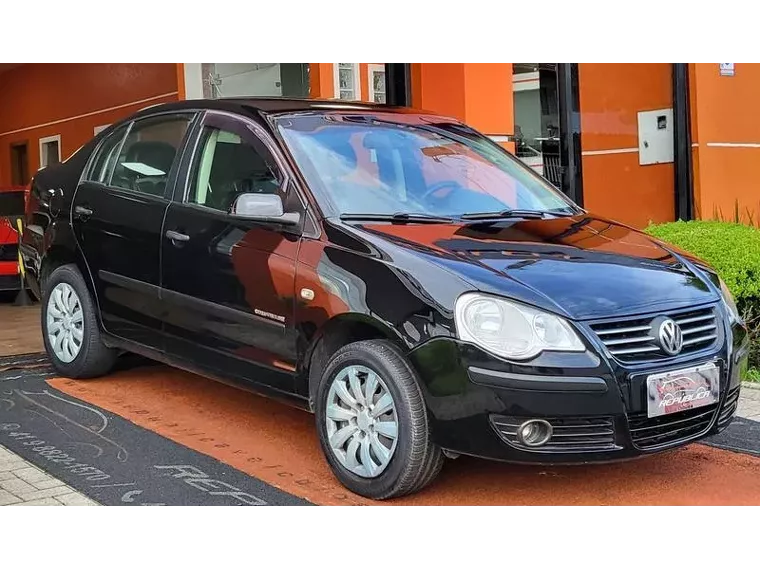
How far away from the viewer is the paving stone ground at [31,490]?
12.9ft

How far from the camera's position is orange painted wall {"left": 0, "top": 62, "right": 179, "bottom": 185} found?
1331 centimetres

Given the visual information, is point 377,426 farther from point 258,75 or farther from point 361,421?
point 258,75

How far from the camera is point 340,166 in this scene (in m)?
4.54

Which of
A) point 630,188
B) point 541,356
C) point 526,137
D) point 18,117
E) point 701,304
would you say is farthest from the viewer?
point 18,117

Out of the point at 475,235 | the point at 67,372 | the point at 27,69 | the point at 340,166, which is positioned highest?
the point at 27,69

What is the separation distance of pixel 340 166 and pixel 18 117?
16.4 meters

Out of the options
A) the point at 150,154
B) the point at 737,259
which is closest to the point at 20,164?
the point at 150,154

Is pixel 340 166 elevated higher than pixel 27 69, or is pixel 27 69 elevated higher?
pixel 27 69

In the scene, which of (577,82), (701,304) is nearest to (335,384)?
(701,304)

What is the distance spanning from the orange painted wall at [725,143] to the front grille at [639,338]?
21.7ft

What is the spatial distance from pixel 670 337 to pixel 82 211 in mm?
3571

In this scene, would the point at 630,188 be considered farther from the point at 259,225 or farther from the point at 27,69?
the point at 27,69

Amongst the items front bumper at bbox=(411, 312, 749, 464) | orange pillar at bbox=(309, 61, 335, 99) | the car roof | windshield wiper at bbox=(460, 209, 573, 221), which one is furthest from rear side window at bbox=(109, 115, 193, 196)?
orange pillar at bbox=(309, 61, 335, 99)

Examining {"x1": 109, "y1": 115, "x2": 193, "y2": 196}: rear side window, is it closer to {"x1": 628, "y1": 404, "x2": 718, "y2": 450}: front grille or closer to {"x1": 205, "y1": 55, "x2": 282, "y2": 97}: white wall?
{"x1": 628, "y1": 404, "x2": 718, "y2": 450}: front grille
